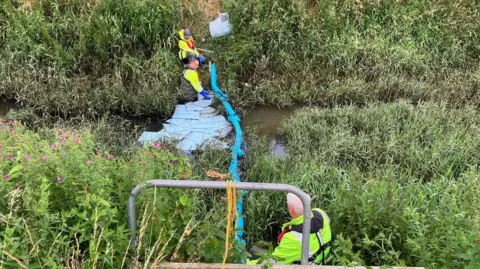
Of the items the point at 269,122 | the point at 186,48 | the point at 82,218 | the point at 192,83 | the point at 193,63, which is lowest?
the point at 269,122

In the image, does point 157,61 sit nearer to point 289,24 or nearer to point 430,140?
point 289,24

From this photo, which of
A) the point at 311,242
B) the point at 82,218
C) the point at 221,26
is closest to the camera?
the point at 82,218

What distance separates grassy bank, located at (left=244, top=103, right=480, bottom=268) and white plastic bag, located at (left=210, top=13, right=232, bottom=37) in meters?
2.67

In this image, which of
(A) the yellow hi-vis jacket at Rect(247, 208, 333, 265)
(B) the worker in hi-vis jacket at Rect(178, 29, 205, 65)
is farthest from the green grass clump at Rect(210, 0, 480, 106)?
(A) the yellow hi-vis jacket at Rect(247, 208, 333, 265)

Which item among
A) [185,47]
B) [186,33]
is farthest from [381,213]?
[186,33]

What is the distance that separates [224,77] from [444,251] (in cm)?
532

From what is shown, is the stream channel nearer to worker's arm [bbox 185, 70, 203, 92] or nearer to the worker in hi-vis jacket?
worker's arm [bbox 185, 70, 203, 92]

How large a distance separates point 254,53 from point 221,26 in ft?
3.49

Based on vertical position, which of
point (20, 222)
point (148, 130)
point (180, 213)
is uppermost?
point (20, 222)

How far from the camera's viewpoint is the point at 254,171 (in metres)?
5.29

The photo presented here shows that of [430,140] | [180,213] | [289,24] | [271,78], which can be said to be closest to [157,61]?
[271,78]

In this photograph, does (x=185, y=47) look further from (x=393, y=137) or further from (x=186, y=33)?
(x=393, y=137)

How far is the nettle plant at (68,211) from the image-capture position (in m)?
2.23

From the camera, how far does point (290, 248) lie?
3453mm
